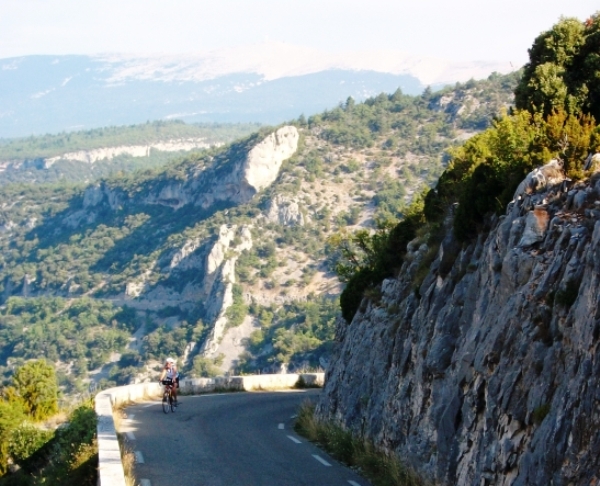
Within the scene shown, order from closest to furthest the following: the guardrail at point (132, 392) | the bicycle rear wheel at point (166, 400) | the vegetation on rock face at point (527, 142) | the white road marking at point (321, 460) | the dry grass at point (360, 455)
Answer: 1. the guardrail at point (132, 392)
2. the dry grass at point (360, 455)
3. the vegetation on rock face at point (527, 142)
4. the white road marking at point (321, 460)
5. the bicycle rear wheel at point (166, 400)

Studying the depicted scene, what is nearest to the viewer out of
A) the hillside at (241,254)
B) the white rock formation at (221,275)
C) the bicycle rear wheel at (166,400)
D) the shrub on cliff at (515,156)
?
the shrub on cliff at (515,156)

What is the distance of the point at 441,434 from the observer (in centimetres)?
1292

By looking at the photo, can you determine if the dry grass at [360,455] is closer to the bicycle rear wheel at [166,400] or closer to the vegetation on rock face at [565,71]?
the bicycle rear wheel at [166,400]

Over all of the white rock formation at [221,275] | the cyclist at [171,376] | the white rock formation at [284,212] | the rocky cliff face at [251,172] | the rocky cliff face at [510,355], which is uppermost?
the rocky cliff face at [510,355]

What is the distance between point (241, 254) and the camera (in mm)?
152750

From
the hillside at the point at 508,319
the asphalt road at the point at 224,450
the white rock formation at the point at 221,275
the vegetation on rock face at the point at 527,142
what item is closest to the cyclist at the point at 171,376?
the asphalt road at the point at 224,450

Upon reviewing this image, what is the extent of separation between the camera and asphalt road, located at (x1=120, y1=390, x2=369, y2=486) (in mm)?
14375

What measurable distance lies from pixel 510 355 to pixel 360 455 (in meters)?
5.44

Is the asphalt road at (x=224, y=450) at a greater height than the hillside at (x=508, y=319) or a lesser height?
lesser

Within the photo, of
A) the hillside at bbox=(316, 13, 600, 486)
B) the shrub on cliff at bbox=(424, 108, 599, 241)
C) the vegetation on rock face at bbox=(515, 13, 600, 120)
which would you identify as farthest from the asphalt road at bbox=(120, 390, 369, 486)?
the vegetation on rock face at bbox=(515, 13, 600, 120)

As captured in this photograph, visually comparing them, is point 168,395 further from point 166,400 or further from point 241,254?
point 241,254

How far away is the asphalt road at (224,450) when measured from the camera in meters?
14.4

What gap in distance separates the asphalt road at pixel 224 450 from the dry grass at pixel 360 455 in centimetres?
22

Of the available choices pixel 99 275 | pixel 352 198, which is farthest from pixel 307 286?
pixel 99 275
